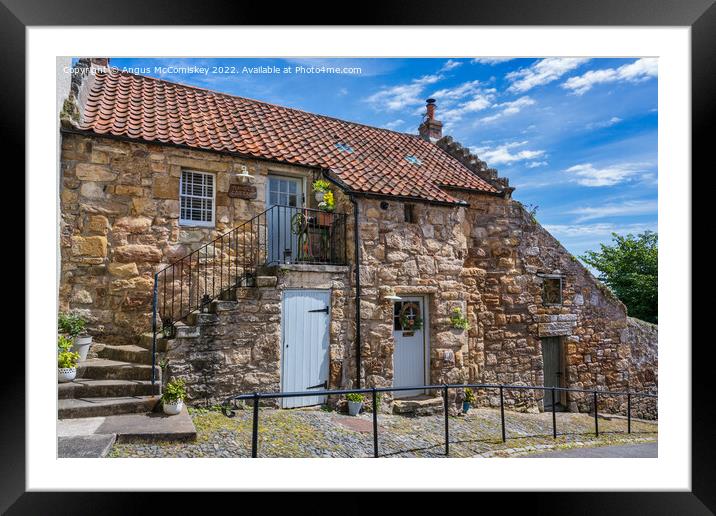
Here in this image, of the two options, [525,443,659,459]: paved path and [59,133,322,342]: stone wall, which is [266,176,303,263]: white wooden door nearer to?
[59,133,322,342]: stone wall

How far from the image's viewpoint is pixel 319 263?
21.6ft

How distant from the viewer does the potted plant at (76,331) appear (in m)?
5.09

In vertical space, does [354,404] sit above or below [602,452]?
above

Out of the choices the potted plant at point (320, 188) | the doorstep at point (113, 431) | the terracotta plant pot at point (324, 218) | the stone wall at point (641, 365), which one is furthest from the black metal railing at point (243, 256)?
the stone wall at point (641, 365)

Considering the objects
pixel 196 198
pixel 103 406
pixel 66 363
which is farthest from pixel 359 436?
pixel 196 198

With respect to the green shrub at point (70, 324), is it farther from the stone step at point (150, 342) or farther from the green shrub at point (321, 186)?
the green shrub at point (321, 186)

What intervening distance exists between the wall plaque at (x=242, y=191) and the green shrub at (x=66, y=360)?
3.00 meters

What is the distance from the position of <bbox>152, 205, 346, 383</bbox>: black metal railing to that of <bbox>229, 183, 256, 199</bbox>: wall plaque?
0.37m

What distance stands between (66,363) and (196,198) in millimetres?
2792

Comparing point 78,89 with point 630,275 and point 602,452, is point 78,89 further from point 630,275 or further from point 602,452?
point 630,275

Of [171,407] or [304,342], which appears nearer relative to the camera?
[171,407]

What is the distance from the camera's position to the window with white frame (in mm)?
6188

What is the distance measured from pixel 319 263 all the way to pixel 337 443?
9.15 ft

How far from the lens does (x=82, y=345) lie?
512 cm
